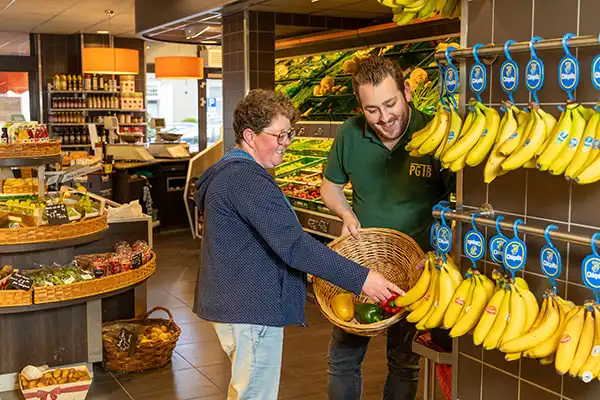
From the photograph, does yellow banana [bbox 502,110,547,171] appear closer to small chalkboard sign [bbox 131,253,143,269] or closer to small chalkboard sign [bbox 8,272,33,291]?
small chalkboard sign [bbox 8,272,33,291]

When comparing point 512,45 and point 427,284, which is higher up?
point 512,45

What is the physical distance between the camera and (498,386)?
278 cm

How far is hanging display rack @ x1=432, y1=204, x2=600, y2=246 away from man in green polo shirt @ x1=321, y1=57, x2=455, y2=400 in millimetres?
645

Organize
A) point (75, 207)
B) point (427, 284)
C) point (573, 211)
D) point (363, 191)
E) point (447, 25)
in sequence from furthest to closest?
1. point (447, 25)
2. point (75, 207)
3. point (363, 191)
4. point (427, 284)
5. point (573, 211)

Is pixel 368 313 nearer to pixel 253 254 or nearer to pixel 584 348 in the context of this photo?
pixel 253 254

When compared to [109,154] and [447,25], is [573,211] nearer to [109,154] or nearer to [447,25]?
[447,25]

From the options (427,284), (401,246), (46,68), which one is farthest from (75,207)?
(46,68)

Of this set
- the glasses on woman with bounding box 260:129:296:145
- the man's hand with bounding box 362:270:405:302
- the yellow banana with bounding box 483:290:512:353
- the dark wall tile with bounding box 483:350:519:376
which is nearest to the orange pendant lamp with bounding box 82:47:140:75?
the glasses on woman with bounding box 260:129:296:145

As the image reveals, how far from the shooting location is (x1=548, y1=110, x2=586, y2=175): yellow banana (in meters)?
2.21

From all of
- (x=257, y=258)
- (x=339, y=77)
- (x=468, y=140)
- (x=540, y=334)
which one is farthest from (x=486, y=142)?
(x=339, y=77)

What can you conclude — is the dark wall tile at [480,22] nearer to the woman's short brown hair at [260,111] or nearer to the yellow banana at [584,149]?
the yellow banana at [584,149]

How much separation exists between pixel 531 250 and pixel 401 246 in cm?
74

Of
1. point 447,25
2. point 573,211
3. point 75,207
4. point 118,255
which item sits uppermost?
point 447,25

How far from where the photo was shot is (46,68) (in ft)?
52.9
